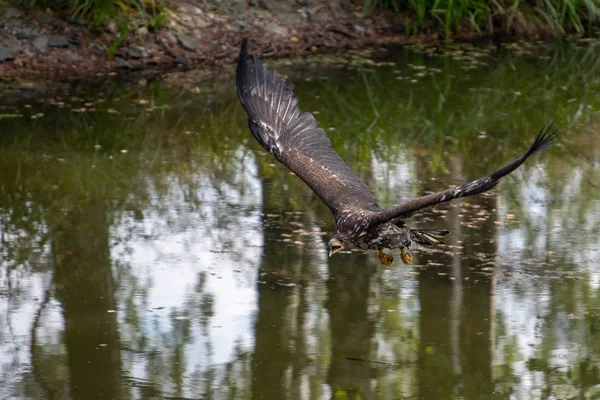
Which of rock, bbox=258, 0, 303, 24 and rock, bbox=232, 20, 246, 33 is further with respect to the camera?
rock, bbox=258, 0, 303, 24

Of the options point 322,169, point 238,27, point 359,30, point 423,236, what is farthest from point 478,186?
point 359,30

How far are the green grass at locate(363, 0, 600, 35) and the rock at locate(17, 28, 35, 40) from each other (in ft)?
14.9

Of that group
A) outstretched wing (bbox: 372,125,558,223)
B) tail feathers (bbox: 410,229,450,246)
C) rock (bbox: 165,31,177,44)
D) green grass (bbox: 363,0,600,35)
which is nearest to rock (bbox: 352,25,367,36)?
green grass (bbox: 363,0,600,35)

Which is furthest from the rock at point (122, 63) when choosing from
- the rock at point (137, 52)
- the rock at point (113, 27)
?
the rock at point (113, 27)

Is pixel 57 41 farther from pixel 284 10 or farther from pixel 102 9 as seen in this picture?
pixel 284 10

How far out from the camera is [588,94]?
11.8 m

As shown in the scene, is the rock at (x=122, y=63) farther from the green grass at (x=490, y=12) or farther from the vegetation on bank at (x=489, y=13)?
the green grass at (x=490, y=12)

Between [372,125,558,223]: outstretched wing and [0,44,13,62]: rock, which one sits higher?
[0,44,13,62]: rock

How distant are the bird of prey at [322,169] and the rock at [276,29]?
687 centimetres

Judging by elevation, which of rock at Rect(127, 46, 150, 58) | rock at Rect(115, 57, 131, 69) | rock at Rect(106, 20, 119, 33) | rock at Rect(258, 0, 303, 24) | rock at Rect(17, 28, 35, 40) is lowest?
rock at Rect(115, 57, 131, 69)

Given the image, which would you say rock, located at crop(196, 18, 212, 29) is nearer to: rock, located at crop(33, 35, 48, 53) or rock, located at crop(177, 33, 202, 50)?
rock, located at crop(177, 33, 202, 50)

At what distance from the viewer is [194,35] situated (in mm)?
13398

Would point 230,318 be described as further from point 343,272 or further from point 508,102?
point 508,102

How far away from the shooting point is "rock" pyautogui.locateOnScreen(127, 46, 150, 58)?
12992mm
